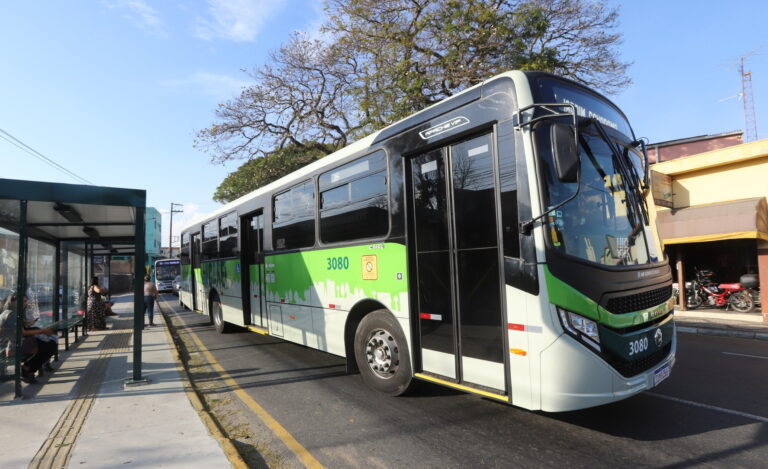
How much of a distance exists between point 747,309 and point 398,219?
49.3 ft

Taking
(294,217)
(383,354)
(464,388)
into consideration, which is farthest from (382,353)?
(294,217)

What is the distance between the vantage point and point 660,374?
4.02 metres

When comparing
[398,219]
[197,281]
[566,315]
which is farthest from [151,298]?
[566,315]

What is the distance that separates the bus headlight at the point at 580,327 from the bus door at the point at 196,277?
38.9ft

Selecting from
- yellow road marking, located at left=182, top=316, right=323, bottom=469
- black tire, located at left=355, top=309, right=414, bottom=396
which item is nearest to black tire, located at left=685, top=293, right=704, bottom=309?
black tire, located at left=355, top=309, right=414, bottom=396

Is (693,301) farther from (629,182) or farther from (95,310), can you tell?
(95,310)

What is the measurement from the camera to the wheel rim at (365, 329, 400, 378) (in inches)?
204

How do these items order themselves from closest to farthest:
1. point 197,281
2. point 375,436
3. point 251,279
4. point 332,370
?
point 375,436 < point 332,370 < point 251,279 < point 197,281

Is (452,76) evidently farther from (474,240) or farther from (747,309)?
(747,309)

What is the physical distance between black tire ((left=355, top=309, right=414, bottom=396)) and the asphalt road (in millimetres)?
207

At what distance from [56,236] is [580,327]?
10777 millimetres

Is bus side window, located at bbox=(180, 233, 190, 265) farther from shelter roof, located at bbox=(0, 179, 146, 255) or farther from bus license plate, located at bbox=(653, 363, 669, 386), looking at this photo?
bus license plate, located at bbox=(653, 363, 669, 386)

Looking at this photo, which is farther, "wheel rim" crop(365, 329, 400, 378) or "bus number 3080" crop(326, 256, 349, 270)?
"bus number 3080" crop(326, 256, 349, 270)

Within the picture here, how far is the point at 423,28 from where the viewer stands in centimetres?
1451
